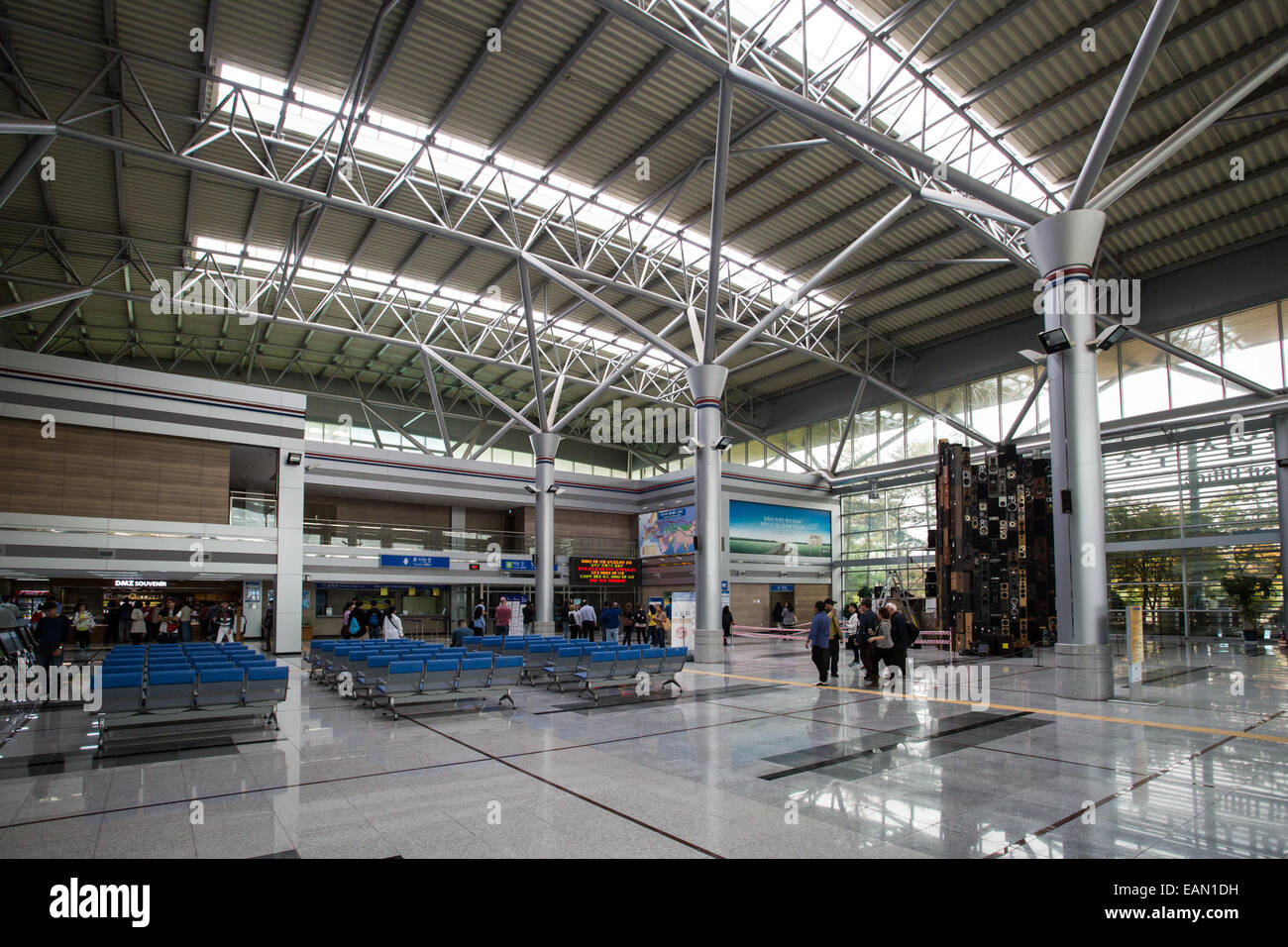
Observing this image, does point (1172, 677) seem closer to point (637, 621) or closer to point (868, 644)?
point (868, 644)

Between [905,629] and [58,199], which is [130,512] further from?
[905,629]

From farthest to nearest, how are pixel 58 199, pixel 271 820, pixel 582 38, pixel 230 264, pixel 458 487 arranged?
pixel 458 487
pixel 230 264
pixel 58 199
pixel 582 38
pixel 271 820

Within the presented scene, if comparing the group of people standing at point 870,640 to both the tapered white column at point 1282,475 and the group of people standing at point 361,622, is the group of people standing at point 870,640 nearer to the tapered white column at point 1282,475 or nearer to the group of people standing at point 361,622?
the group of people standing at point 361,622

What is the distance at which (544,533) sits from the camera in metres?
27.6

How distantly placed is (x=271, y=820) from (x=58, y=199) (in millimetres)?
22577

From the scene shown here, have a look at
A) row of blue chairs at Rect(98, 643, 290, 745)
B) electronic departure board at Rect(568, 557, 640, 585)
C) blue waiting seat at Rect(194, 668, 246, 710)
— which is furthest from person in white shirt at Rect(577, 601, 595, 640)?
blue waiting seat at Rect(194, 668, 246, 710)

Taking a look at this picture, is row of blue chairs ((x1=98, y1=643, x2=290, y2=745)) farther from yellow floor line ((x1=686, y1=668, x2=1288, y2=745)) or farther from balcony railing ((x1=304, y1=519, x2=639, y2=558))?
balcony railing ((x1=304, y1=519, x2=639, y2=558))

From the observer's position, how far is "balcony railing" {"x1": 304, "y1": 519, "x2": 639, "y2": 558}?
98.4ft

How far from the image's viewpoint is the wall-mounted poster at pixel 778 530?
36.0m

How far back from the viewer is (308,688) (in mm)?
15000

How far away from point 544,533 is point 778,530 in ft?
48.1

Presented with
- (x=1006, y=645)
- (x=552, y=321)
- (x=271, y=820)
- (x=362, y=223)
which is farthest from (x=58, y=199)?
(x=1006, y=645)

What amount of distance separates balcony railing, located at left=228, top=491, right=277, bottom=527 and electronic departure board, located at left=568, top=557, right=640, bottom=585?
15309 millimetres

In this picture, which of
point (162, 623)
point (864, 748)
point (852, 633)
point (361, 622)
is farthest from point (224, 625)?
point (864, 748)
